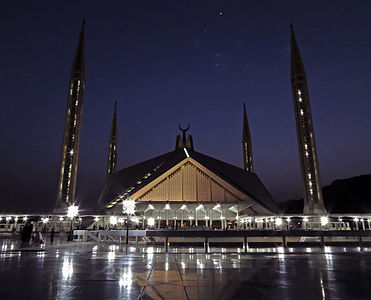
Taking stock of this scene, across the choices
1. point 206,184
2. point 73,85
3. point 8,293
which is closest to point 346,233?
point 8,293

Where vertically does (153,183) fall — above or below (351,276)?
above

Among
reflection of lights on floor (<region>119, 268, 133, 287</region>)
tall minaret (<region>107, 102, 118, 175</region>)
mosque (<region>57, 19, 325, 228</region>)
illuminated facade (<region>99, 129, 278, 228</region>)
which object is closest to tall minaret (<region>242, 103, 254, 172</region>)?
mosque (<region>57, 19, 325, 228</region>)

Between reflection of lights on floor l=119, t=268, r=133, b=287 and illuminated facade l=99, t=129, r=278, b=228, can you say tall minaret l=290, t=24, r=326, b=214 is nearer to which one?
illuminated facade l=99, t=129, r=278, b=228

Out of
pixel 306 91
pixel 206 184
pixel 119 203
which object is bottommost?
pixel 119 203

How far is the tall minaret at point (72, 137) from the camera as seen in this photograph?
40372 millimetres

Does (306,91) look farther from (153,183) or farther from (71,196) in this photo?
(71,196)

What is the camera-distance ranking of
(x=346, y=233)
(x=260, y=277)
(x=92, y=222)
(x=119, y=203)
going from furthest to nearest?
(x=92, y=222) < (x=119, y=203) < (x=346, y=233) < (x=260, y=277)

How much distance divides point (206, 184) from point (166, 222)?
7.87 m

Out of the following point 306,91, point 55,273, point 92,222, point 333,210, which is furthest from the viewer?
point 333,210

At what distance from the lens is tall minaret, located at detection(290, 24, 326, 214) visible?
3934 centimetres

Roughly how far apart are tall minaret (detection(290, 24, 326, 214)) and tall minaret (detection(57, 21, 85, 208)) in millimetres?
32581

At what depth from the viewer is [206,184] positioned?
1601 inches

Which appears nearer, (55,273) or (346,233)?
(55,273)

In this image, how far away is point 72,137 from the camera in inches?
1673
